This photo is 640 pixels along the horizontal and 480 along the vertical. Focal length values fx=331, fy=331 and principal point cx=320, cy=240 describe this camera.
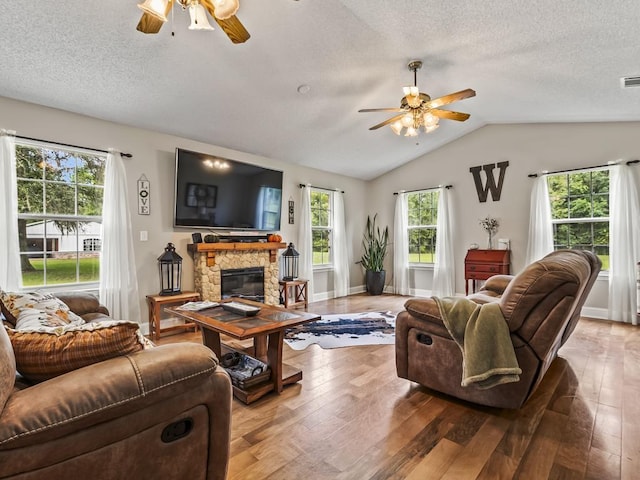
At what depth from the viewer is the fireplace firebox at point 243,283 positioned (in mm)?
4512

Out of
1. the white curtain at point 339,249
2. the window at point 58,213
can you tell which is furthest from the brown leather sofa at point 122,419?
the white curtain at point 339,249

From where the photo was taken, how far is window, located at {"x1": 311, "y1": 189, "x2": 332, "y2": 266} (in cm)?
611

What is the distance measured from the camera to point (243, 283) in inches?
187

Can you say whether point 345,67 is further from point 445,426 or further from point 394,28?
point 445,426

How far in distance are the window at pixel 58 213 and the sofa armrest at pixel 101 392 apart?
313 cm

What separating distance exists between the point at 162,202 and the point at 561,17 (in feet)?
14.1

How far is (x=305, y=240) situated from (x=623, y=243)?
441 cm

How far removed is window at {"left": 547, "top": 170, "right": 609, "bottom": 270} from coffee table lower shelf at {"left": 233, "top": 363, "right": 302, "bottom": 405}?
4550 mm

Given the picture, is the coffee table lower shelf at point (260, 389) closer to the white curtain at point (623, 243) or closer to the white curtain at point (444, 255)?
the white curtain at point (444, 255)

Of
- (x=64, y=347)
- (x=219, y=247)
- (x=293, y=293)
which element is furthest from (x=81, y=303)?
(x=293, y=293)

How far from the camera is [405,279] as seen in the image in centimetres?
646

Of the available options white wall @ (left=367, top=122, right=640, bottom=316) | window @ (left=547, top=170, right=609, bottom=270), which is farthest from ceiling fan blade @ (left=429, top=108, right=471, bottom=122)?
window @ (left=547, top=170, right=609, bottom=270)

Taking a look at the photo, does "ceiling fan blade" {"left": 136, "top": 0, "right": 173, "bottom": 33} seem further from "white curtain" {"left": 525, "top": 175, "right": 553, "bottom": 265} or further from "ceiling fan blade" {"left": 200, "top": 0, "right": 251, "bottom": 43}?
"white curtain" {"left": 525, "top": 175, "right": 553, "bottom": 265}

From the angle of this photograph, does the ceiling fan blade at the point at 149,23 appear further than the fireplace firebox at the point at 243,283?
No
